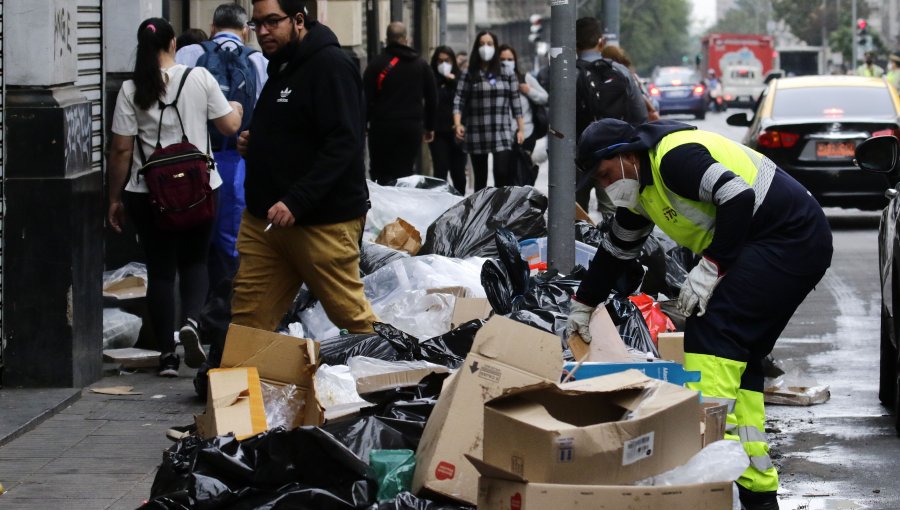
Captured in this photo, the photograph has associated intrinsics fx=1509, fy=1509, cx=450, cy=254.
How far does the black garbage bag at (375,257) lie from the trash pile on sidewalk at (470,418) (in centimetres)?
102

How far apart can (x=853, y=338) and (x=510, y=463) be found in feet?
18.9

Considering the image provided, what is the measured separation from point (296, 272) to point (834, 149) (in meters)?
9.83

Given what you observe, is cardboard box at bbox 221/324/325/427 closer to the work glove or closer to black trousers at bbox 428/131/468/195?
the work glove

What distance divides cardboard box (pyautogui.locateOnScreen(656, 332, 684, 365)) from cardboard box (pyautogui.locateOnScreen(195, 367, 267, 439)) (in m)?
1.70

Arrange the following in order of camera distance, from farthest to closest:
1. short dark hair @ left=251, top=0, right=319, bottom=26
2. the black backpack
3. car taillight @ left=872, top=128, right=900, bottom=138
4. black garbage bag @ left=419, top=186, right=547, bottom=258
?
car taillight @ left=872, top=128, right=900, bottom=138
the black backpack
black garbage bag @ left=419, top=186, right=547, bottom=258
short dark hair @ left=251, top=0, right=319, bottom=26

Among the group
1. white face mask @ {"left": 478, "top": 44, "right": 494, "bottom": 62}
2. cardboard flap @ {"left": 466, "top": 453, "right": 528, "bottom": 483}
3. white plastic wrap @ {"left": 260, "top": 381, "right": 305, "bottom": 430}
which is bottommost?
white plastic wrap @ {"left": 260, "top": 381, "right": 305, "bottom": 430}

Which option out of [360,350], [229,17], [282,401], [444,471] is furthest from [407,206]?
[444,471]

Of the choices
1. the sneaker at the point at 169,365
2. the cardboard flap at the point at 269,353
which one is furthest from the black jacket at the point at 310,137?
the sneaker at the point at 169,365

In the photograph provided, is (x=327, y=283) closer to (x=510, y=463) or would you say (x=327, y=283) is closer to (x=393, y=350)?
(x=393, y=350)

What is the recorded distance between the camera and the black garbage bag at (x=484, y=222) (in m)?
9.17

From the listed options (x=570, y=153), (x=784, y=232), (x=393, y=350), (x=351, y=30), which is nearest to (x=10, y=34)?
(x=393, y=350)

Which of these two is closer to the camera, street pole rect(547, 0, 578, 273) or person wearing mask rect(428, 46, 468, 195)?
street pole rect(547, 0, 578, 273)

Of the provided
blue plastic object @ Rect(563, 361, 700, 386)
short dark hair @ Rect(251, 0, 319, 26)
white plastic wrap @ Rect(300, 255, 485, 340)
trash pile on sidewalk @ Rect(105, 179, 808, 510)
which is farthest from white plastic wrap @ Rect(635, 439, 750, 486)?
white plastic wrap @ Rect(300, 255, 485, 340)

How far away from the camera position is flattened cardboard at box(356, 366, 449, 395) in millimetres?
5559
